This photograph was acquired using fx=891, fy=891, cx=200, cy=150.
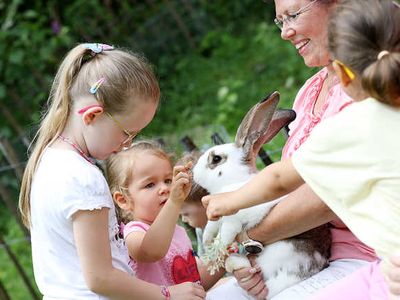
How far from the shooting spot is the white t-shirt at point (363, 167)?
2.14 meters

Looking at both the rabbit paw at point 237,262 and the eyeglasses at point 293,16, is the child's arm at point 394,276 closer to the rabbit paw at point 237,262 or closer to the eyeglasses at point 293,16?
the rabbit paw at point 237,262

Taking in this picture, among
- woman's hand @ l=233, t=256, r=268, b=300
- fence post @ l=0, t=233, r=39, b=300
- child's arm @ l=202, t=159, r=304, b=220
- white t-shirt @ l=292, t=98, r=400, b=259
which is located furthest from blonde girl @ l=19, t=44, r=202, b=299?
fence post @ l=0, t=233, r=39, b=300

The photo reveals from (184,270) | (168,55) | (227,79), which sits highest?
(184,270)

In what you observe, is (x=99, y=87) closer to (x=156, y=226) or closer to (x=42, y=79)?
(x=156, y=226)

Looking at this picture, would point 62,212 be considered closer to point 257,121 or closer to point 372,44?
point 257,121

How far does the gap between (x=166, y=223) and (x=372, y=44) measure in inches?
39.0

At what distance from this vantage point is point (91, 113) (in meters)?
2.61

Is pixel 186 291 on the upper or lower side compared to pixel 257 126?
lower

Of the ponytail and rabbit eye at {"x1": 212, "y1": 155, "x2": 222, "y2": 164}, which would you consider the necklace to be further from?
rabbit eye at {"x1": 212, "y1": 155, "x2": 222, "y2": 164}

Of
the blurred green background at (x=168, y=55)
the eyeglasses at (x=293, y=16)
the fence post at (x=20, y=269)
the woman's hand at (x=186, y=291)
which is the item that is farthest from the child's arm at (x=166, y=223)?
the blurred green background at (x=168, y=55)

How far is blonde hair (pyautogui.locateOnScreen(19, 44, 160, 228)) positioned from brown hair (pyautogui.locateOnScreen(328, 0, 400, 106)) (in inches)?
26.1

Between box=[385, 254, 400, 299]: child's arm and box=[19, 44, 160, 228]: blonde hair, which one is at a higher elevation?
box=[19, 44, 160, 228]: blonde hair

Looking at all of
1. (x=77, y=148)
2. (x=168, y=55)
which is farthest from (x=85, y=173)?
(x=168, y=55)

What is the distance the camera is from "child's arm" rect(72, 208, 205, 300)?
2.54 meters
